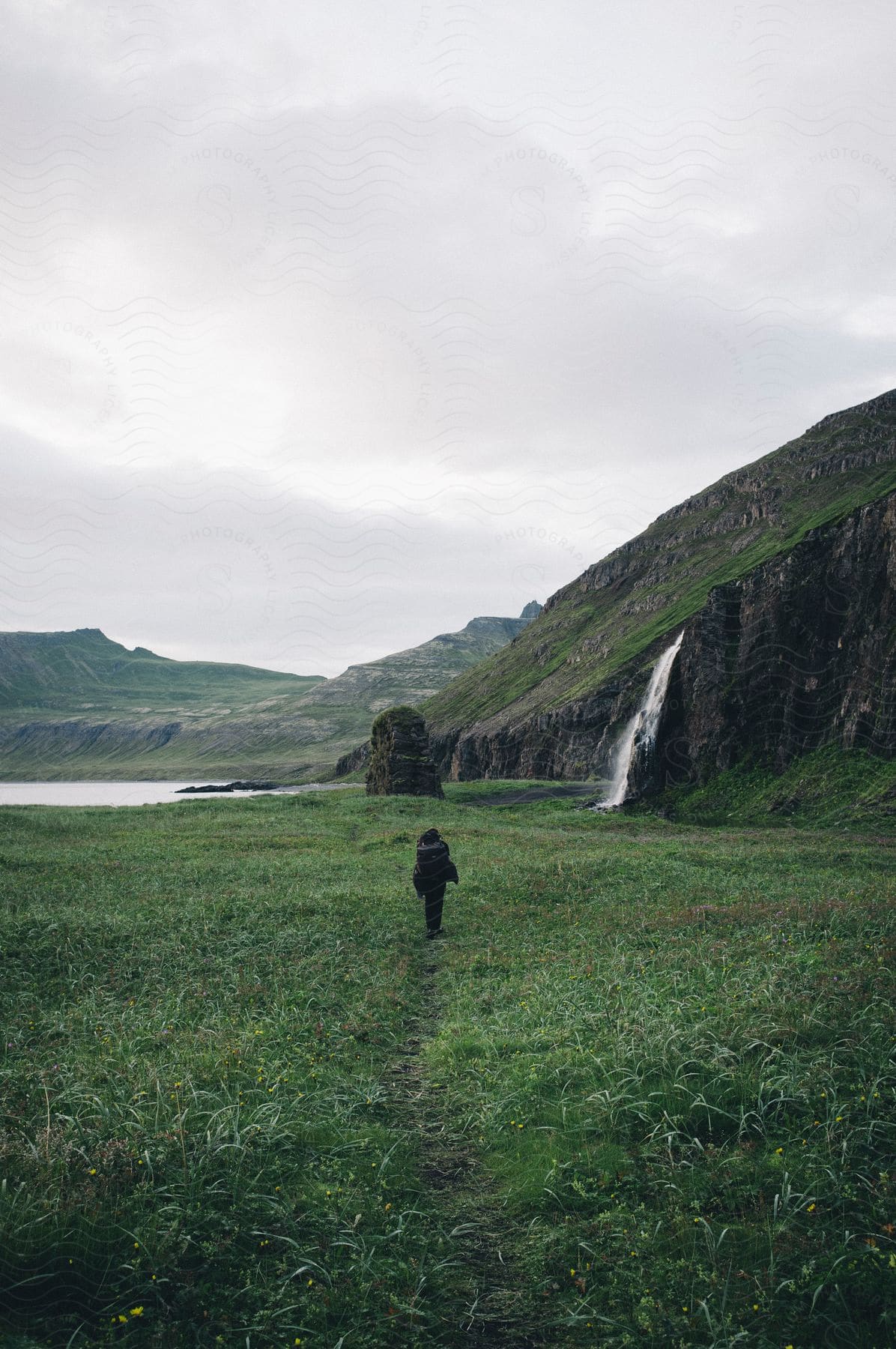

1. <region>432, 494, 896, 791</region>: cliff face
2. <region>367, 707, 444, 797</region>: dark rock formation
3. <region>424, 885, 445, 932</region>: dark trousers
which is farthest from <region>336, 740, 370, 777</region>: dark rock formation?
<region>424, 885, 445, 932</region>: dark trousers

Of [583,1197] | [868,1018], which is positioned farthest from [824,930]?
[583,1197]

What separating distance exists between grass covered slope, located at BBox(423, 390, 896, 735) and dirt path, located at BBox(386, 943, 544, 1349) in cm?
9543

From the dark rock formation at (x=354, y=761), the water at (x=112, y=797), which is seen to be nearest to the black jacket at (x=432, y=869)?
→ the water at (x=112, y=797)

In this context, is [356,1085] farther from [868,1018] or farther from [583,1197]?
[868,1018]

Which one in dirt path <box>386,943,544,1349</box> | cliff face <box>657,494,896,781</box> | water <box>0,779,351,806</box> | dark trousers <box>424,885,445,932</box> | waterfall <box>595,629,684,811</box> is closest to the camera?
dirt path <box>386,943,544,1349</box>

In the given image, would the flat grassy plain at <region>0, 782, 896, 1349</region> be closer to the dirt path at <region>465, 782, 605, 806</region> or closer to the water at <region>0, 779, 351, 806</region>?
the dirt path at <region>465, 782, 605, 806</region>

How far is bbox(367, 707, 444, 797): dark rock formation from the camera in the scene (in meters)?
63.1

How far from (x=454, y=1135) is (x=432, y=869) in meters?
9.31

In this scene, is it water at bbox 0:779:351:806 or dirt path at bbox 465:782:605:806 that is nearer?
dirt path at bbox 465:782:605:806

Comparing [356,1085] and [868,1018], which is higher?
[868,1018]

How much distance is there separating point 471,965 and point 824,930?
270 inches

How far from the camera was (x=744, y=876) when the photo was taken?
71.9 feet

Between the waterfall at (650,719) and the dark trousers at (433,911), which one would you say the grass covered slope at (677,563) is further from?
the dark trousers at (433,911)

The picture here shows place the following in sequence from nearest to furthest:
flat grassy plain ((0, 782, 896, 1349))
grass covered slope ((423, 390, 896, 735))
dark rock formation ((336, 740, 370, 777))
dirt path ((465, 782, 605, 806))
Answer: flat grassy plain ((0, 782, 896, 1349)) → dirt path ((465, 782, 605, 806)) → grass covered slope ((423, 390, 896, 735)) → dark rock formation ((336, 740, 370, 777))
